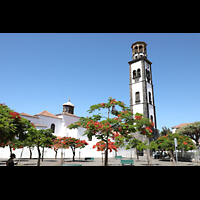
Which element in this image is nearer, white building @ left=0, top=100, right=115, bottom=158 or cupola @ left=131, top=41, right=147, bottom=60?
white building @ left=0, top=100, right=115, bottom=158

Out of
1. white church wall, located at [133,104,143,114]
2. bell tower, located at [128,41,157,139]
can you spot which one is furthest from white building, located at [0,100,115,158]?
bell tower, located at [128,41,157,139]

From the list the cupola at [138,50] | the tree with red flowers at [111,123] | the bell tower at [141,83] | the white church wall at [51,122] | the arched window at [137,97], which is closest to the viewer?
the tree with red flowers at [111,123]

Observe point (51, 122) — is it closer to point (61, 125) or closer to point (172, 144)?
point (61, 125)

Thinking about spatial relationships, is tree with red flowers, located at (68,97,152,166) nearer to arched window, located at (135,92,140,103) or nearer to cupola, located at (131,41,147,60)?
arched window, located at (135,92,140,103)

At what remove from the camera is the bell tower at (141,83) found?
32219 millimetres

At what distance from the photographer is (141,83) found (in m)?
33.4

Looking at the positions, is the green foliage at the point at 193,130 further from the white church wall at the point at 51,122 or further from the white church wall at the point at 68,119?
the white church wall at the point at 51,122

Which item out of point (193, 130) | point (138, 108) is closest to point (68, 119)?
point (138, 108)

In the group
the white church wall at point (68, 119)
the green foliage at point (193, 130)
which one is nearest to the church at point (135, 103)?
the white church wall at point (68, 119)

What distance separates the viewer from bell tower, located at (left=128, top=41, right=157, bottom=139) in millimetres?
32219
